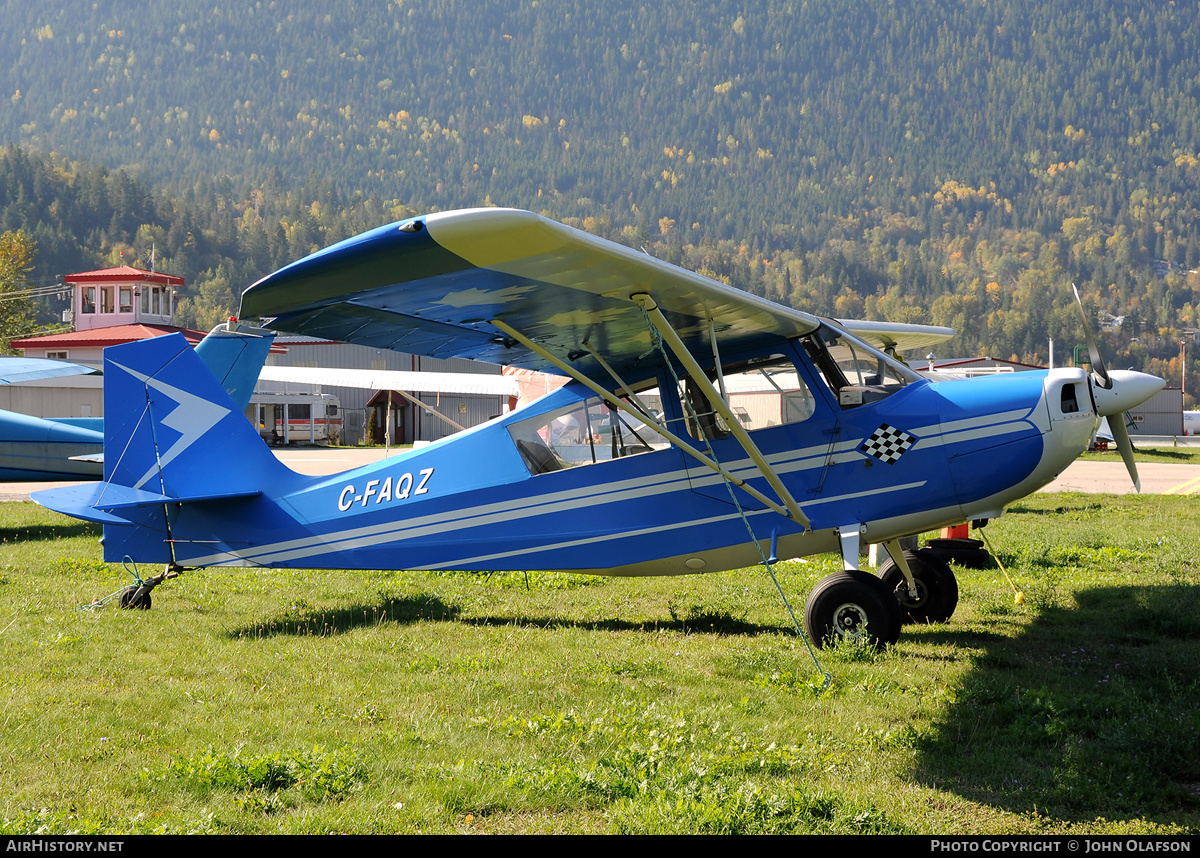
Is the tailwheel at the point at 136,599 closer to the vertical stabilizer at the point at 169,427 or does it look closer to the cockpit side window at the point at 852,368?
the vertical stabilizer at the point at 169,427

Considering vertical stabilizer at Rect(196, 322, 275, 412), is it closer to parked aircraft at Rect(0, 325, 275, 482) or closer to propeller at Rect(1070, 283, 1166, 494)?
parked aircraft at Rect(0, 325, 275, 482)

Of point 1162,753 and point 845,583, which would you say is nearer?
point 1162,753

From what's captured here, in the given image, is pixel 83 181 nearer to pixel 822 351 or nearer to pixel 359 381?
pixel 359 381

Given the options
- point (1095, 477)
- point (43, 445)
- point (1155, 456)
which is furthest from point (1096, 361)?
point (1155, 456)

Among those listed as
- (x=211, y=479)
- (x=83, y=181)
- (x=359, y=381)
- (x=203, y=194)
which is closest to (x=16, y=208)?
(x=83, y=181)

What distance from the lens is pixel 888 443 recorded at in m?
6.92

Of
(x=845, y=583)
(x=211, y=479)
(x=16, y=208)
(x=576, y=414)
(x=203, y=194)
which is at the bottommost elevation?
(x=845, y=583)

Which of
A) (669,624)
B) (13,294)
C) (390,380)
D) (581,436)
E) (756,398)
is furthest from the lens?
(13,294)

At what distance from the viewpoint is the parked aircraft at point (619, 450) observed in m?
6.32

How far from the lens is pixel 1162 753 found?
14.6ft

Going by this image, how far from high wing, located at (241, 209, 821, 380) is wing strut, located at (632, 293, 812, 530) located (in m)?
0.19

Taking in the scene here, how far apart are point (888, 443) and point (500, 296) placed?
306 centimetres

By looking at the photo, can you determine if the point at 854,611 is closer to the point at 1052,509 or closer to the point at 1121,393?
the point at 1121,393
